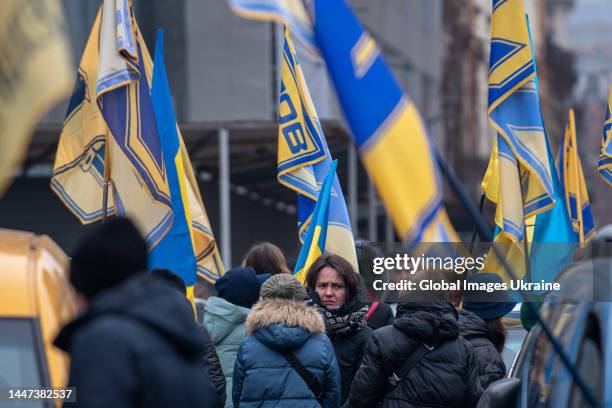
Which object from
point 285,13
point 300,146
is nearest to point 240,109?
point 300,146

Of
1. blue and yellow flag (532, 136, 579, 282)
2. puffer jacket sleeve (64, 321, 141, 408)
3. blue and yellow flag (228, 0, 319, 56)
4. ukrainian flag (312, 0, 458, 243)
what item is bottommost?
blue and yellow flag (532, 136, 579, 282)

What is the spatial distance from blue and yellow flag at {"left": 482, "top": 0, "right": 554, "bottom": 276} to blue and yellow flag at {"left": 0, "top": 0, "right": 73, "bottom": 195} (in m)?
4.39

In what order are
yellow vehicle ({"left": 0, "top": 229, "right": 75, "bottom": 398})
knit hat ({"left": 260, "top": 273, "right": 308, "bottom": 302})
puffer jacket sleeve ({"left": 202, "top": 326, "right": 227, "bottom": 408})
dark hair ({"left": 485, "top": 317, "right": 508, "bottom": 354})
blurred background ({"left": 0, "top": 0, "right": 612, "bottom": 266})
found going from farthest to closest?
1. blurred background ({"left": 0, "top": 0, "right": 612, "bottom": 266})
2. dark hair ({"left": 485, "top": 317, "right": 508, "bottom": 354})
3. puffer jacket sleeve ({"left": 202, "top": 326, "right": 227, "bottom": 408})
4. knit hat ({"left": 260, "top": 273, "right": 308, "bottom": 302})
5. yellow vehicle ({"left": 0, "top": 229, "right": 75, "bottom": 398})

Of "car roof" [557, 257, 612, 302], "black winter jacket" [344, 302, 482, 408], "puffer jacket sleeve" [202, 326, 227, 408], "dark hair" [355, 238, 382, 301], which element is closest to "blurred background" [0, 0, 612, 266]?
"car roof" [557, 257, 612, 302]

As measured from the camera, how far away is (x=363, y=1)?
1124 inches

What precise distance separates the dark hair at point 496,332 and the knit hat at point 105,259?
3.61 meters

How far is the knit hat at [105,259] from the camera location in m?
3.59

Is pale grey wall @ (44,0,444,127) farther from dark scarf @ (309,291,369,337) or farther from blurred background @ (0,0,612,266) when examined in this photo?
dark scarf @ (309,291,369,337)

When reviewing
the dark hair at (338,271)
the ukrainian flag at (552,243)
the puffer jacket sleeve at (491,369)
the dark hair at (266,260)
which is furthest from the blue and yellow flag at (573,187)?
the puffer jacket sleeve at (491,369)

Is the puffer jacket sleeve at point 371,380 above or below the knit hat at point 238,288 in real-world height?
below

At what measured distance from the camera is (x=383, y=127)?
4582mm

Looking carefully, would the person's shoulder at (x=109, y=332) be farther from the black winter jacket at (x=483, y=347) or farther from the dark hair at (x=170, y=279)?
the black winter jacket at (x=483, y=347)

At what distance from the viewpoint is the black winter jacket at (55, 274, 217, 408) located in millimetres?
3447

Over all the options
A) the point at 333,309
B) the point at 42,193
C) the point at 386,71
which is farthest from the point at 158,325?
the point at 42,193
